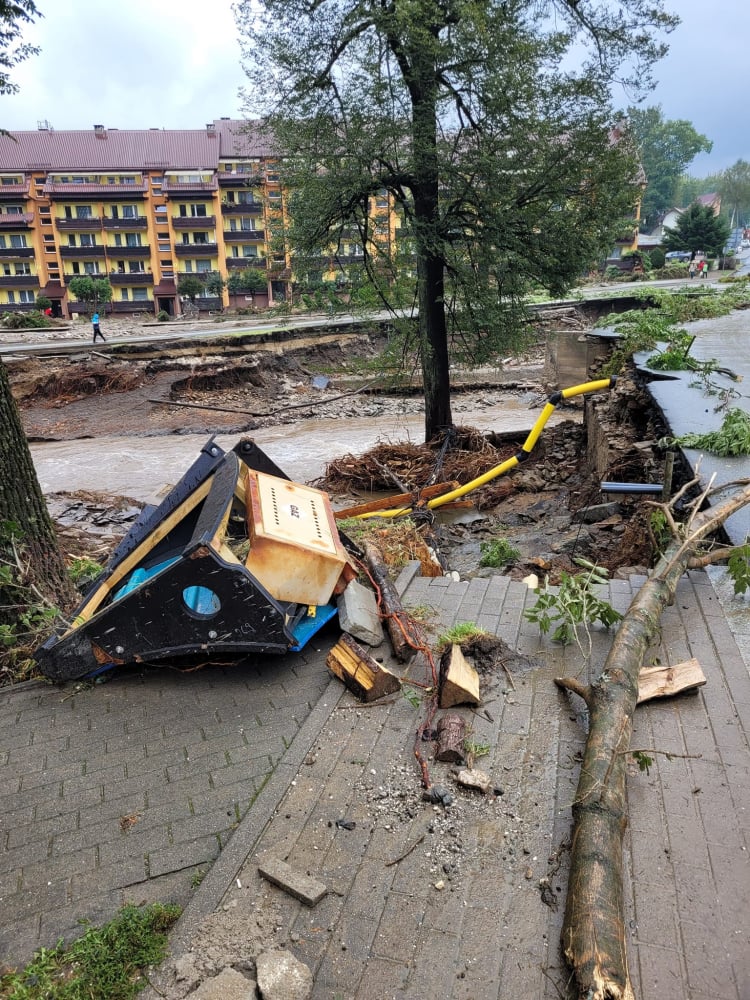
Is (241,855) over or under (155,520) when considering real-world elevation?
under

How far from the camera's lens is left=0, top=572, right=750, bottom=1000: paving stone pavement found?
245cm

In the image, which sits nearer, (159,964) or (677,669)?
(159,964)

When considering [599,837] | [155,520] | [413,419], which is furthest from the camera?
[413,419]

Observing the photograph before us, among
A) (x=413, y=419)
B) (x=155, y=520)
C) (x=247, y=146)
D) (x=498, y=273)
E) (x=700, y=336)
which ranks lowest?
(x=413, y=419)

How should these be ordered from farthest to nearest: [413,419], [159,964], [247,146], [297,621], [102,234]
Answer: [102,234] < [413,419] < [247,146] < [297,621] < [159,964]

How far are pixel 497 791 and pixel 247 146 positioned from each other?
43.7 ft

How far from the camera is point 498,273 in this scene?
12.1 metres

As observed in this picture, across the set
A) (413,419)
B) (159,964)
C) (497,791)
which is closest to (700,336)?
(413,419)

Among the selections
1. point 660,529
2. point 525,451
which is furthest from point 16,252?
point 660,529

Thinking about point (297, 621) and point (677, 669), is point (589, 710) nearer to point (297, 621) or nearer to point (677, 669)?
point (677, 669)

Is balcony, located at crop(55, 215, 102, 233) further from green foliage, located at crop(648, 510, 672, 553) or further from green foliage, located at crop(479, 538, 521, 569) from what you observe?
green foliage, located at crop(648, 510, 672, 553)

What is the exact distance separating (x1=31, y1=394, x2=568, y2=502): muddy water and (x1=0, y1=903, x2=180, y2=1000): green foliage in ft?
37.6

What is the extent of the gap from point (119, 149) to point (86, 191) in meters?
6.07

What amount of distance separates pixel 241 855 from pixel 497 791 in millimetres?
1230
